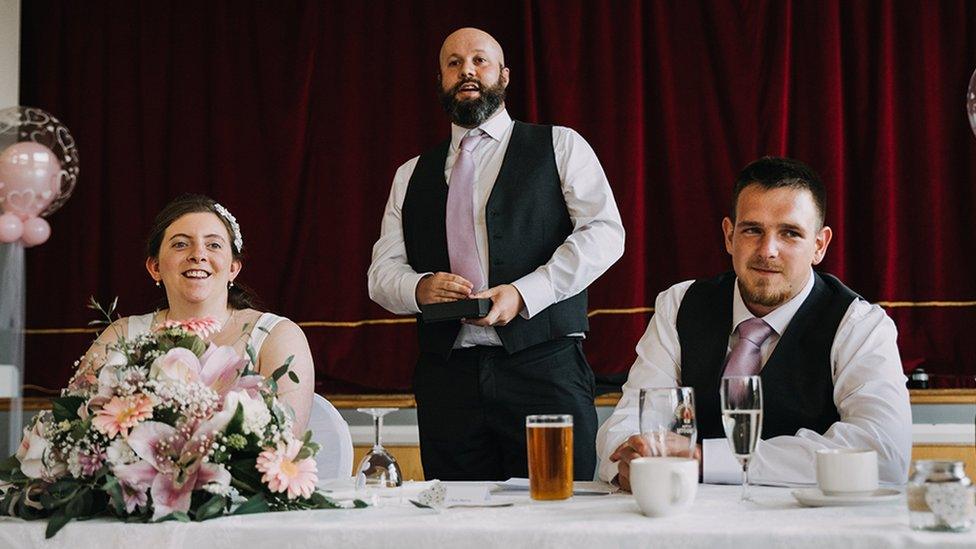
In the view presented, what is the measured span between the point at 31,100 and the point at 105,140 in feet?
1.21

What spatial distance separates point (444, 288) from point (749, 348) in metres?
0.77

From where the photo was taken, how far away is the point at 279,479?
4.57 ft

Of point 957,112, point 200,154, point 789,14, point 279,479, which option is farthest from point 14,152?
point 957,112

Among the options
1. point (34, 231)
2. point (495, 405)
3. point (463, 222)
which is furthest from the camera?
point (34, 231)

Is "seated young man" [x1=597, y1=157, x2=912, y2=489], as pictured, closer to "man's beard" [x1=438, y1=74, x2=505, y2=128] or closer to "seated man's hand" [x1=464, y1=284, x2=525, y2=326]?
"seated man's hand" [x1=464, y1=284, x2=525, y2=326]

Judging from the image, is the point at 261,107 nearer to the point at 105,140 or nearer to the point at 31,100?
the point at 105,140

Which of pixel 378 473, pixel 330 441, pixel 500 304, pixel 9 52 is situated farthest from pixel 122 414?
pixel 9 52

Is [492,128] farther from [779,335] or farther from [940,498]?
[940,498]

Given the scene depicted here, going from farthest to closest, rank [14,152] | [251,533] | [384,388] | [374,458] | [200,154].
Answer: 1. [200,154]
2. [384,388]
3. [14,152]
4. [374,458]
5. [251,533]

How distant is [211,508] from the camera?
4.37 feet

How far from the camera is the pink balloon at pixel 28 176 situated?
10.4 feet

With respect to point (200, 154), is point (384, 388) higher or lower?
lower

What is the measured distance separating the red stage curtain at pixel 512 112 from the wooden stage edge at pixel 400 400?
0.48 feet

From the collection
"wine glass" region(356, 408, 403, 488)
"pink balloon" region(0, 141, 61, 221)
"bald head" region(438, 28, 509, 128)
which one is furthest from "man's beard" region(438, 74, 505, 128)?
"wine glass" region(356, 408, 403, 488)
